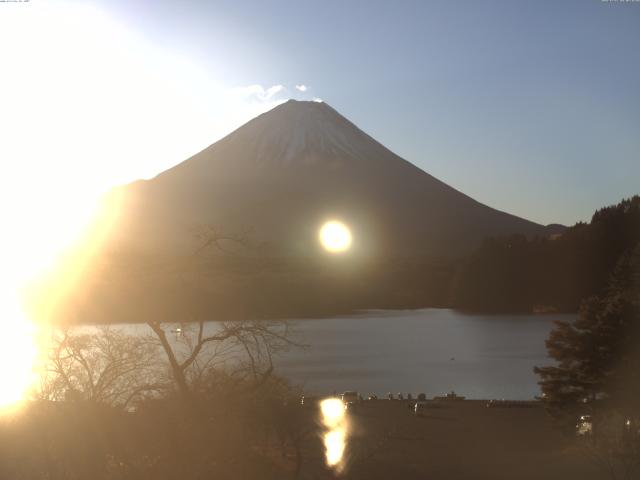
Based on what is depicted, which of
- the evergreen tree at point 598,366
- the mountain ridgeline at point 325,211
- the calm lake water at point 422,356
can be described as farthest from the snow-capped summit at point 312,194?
the evergreen tree at point 598,366

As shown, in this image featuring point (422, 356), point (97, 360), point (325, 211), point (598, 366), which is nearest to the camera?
point (97, 360)

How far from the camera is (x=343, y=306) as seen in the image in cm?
9425

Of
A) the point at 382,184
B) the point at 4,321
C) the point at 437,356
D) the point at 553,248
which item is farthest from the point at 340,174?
the point at 4,321

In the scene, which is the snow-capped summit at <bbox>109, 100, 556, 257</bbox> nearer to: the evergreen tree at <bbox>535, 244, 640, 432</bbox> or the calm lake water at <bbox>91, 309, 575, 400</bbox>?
the calm lake water at <bbox>91, 309, 575, 400</bbox>

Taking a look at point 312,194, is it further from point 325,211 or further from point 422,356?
point 422,356

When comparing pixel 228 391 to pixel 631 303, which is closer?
pixel 228 391

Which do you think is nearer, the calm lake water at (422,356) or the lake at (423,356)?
the calm lake water at (422,356)

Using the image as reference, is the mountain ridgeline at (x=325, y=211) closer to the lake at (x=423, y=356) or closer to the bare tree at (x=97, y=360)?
the lake at (x=423, y=356)

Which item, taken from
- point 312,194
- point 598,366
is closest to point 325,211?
point 312,194

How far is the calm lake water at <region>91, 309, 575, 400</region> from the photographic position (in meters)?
34.9

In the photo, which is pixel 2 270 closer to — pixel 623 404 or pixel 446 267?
pixel 623 404

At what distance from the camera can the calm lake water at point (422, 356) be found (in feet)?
114

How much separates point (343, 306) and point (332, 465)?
255 ft

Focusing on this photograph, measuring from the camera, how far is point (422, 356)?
4872 cm
